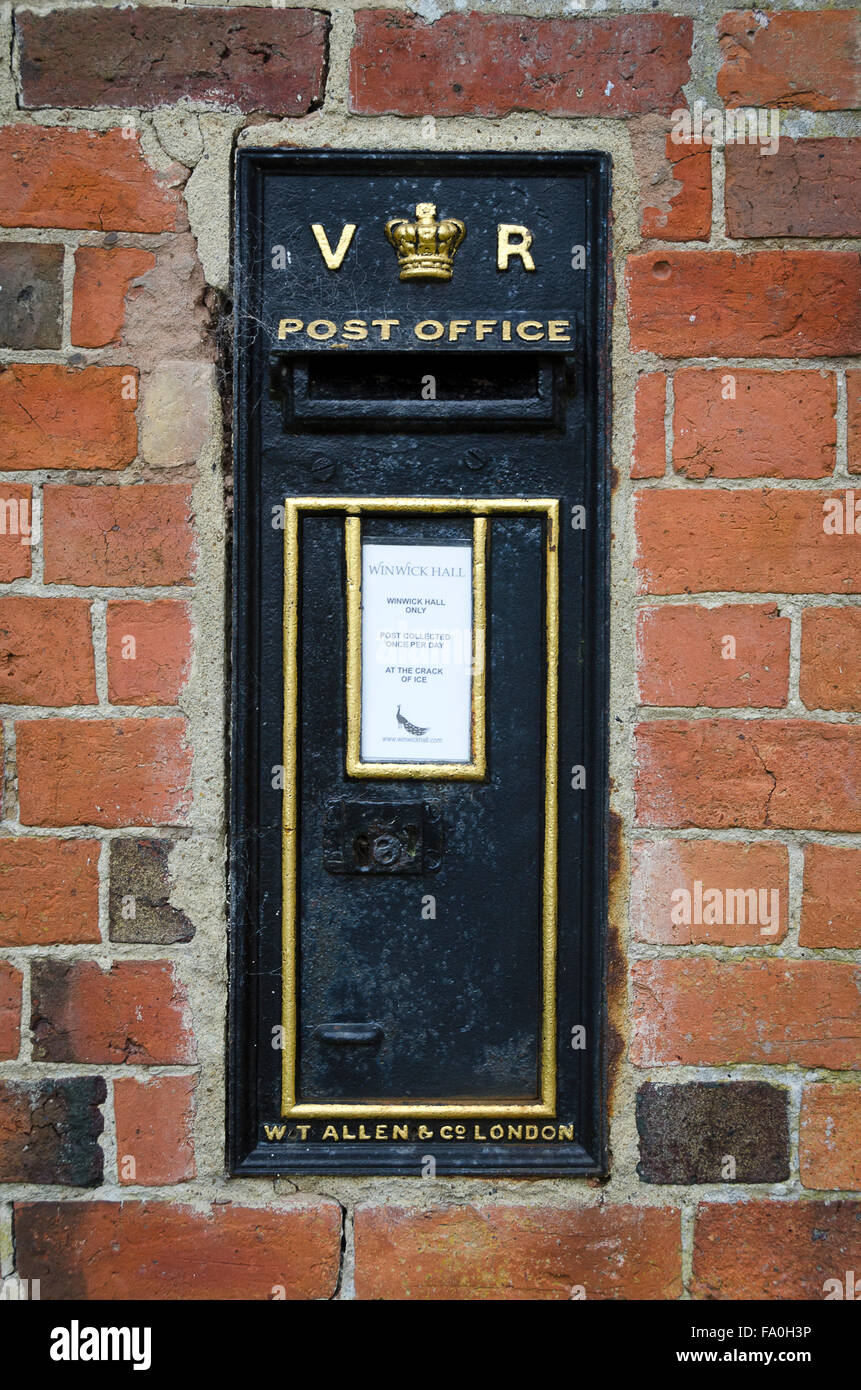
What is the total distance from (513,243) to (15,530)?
0.69 m

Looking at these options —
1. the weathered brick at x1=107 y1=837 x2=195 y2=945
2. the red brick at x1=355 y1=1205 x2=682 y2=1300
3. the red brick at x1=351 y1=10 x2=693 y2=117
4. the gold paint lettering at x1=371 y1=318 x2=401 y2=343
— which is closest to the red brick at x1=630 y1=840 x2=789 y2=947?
the red brick at x1=355 y1=1205 x2=682 y2=1300

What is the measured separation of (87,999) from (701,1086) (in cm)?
75

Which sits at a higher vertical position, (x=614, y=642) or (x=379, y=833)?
(x=614, y=642)

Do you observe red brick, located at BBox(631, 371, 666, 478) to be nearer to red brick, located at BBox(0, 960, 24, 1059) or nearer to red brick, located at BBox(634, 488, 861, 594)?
red brick, located at BBox(634, 488, 861, 594)

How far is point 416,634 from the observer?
1336 millimetres

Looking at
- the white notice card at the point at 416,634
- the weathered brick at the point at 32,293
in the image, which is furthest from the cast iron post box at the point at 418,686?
the weathered brick at the point at 32,293

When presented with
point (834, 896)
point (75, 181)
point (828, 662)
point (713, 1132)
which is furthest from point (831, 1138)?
point (75, 181)

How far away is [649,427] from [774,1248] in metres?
1.00

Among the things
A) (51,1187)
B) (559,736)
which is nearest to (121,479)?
(559,736)

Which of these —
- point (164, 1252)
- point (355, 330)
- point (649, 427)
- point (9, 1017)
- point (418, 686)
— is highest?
point (355, 330)

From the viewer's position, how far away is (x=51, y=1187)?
1.34 m

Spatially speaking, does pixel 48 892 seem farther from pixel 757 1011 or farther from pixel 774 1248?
pixel 774 1248

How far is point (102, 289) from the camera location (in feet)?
4.36

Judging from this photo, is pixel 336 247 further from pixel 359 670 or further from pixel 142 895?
pixel 142 895
